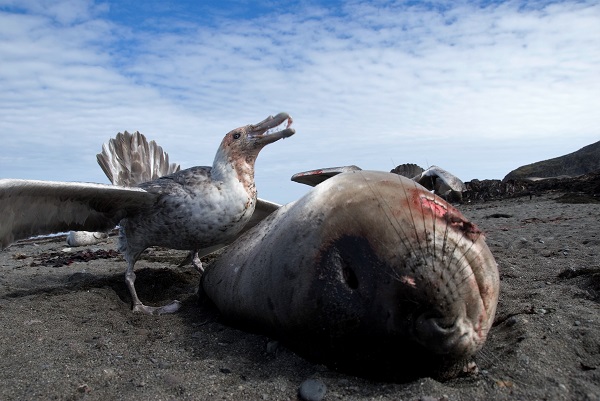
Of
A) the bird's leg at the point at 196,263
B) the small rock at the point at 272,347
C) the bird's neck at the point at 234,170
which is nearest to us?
the small rock at the point at 272,347

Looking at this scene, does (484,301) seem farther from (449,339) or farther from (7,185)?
(7,185)

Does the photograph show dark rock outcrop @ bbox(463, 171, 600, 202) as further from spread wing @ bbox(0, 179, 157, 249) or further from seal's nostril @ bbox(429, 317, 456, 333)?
seal's nostril @ bbox(429, 317, 456, 333)

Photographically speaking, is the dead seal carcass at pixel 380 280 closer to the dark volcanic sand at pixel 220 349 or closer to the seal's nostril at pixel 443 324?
the seal's nostril at pixel 443 324

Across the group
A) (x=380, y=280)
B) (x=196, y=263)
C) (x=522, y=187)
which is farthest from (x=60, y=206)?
(x=522, y=187)

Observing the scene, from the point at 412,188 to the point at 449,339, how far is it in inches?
32.8

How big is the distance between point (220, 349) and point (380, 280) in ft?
4.46

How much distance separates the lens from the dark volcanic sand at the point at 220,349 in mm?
2424

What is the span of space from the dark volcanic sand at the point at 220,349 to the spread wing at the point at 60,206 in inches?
23.0

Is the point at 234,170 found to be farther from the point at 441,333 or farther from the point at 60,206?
the point at 441,333

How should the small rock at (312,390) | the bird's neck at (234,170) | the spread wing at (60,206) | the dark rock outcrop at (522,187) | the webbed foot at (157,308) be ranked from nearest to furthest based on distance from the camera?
the small rock at (312,390) → the webbed foot at (157,308) → the spread wing at (60,206) → the bird's neck at (234,170) → the dark rock outcrop at (522,187)

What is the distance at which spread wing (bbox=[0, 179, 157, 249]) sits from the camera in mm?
4520

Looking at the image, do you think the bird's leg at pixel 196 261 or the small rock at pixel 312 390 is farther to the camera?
the bird's leg at pixel 196 261

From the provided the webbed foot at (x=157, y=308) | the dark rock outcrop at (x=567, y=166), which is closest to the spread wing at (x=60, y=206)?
the webbed foot at (x=157, y=308)

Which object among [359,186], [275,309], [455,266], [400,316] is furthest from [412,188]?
[275,309]
